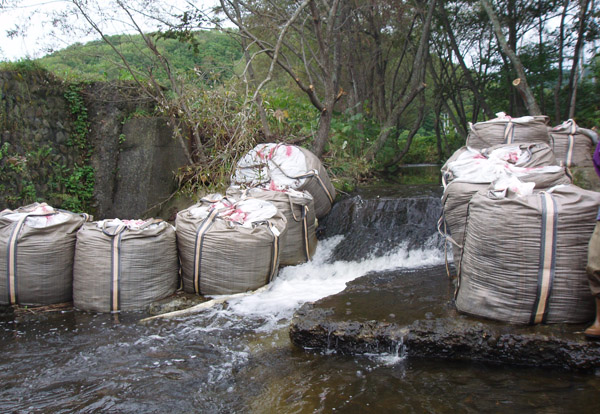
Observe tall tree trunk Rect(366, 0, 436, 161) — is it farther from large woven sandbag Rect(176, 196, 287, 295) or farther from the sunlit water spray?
large woven sandbag Rect(176, 196, 287, 295)

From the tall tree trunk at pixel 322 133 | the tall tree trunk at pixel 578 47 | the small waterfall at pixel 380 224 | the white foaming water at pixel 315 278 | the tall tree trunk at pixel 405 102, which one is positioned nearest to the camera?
the white foaming water at pixel 315 278

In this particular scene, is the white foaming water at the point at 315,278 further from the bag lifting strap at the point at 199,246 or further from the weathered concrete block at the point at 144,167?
the weathered concrete block at the point at 144,167

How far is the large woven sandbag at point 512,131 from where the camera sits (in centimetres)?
412

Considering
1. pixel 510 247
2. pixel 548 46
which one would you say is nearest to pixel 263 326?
pixel 510 247

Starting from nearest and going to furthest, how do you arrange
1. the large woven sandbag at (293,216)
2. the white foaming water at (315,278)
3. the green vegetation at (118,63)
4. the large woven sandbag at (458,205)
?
the large woven sandbag at (458,205) < the white foaming water at (315,278) < the large woven sandbag at (293,216) < the green vegetation at (118,63)

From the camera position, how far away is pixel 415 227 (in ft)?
16.9

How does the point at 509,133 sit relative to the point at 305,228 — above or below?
above

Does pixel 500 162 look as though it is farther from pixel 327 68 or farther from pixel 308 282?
pixel 327 68

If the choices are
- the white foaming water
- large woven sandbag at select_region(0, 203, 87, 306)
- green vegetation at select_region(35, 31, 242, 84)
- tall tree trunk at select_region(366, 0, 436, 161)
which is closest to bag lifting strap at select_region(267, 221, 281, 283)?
the white foaming water

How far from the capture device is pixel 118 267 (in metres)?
3.54

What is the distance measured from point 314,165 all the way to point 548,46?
720 centimetres

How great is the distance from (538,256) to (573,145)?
296 cm

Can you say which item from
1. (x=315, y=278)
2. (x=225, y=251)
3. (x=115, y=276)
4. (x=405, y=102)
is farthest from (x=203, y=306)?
(x=405, y=102)

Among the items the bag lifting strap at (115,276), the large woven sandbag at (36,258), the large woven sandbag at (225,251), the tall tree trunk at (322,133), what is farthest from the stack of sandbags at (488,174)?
the large woven sandbag at (36,258)
